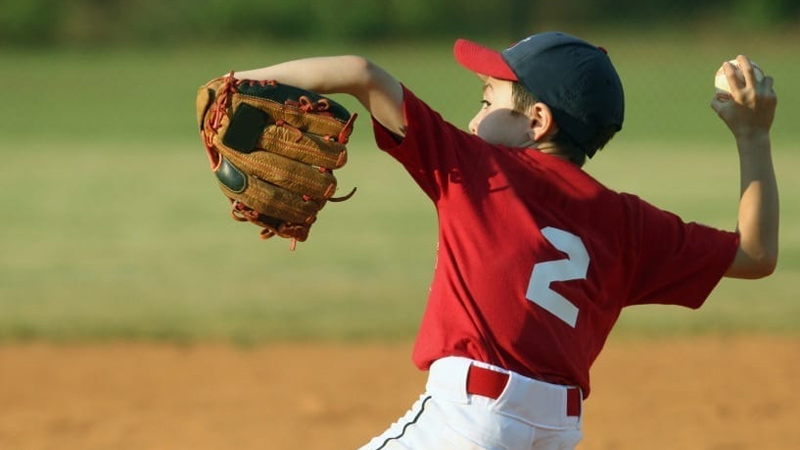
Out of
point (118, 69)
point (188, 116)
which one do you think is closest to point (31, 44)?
point (118, 69)

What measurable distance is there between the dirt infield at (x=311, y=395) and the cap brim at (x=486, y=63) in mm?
2585

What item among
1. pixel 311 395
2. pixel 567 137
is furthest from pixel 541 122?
pixel 311 395

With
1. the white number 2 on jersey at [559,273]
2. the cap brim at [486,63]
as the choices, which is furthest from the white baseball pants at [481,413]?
the cap brim at [486,63]

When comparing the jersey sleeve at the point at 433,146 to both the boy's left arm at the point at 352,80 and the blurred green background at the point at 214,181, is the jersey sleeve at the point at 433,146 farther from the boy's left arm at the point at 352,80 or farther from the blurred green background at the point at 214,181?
the blurred green background at the point at 214,181

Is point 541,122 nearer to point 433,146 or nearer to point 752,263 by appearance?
point 433,146

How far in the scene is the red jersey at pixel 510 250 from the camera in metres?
2.40

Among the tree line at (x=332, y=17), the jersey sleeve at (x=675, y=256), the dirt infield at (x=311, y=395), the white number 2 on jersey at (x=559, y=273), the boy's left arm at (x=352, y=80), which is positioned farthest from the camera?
the tree line at (x=332, y=17)

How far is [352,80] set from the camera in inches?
91.0

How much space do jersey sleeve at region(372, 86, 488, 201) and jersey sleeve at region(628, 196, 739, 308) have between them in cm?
42

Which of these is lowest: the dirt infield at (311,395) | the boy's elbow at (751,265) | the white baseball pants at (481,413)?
the dirt infield at (311,395)

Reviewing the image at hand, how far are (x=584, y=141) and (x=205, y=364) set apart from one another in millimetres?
3984

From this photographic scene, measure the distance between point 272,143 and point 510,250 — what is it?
512 millimetres

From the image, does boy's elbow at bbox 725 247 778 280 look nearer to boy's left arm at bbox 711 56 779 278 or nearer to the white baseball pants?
boy's left arm at bbox 711 56 779 278

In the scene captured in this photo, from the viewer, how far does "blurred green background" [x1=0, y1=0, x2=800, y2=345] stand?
24.9ft
